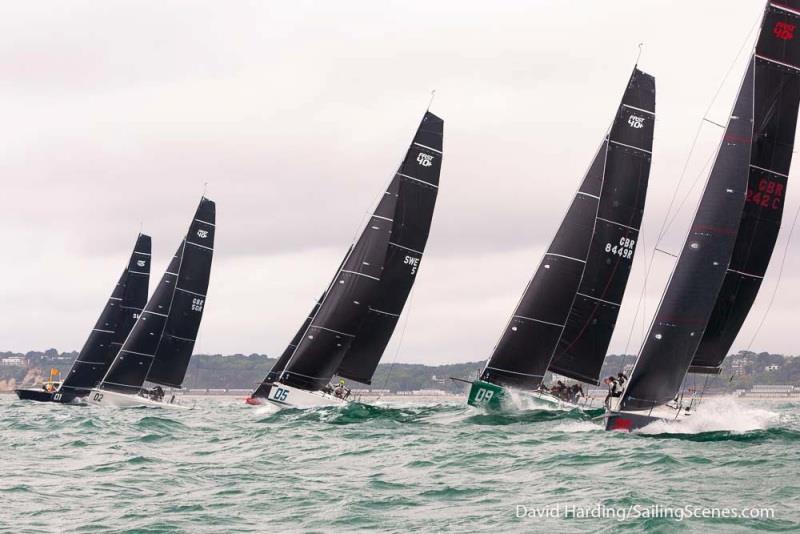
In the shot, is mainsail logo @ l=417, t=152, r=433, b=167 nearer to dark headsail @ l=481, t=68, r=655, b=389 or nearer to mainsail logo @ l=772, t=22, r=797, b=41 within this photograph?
dark headsail @ l=481, t=68, r=655, b=389

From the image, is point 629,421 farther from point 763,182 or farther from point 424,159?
point 424,159

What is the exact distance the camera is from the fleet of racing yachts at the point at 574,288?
27781mm

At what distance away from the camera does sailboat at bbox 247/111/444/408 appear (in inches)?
1601

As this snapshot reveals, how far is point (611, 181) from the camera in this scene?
37219 mm

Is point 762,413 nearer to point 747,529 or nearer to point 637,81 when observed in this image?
point 637,81

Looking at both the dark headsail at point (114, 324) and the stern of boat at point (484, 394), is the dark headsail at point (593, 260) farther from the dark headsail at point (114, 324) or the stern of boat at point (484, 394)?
the dark headsail at point (114, 324)

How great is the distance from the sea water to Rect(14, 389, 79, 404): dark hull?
22726mm

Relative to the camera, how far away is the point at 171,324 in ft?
174

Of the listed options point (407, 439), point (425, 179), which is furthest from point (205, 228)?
point (407, 439)

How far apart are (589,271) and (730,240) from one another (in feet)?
32.9

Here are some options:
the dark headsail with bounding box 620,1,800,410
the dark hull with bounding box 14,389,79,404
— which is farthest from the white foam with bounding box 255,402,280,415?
the dark headsail with bounding box 620,1,800,410

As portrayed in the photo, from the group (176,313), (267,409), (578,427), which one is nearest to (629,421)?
(578,427)

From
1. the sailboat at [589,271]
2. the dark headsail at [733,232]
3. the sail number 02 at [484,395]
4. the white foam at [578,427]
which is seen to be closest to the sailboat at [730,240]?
the dark headsail at [733,232]

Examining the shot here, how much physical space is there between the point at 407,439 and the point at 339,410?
10.2 metres
